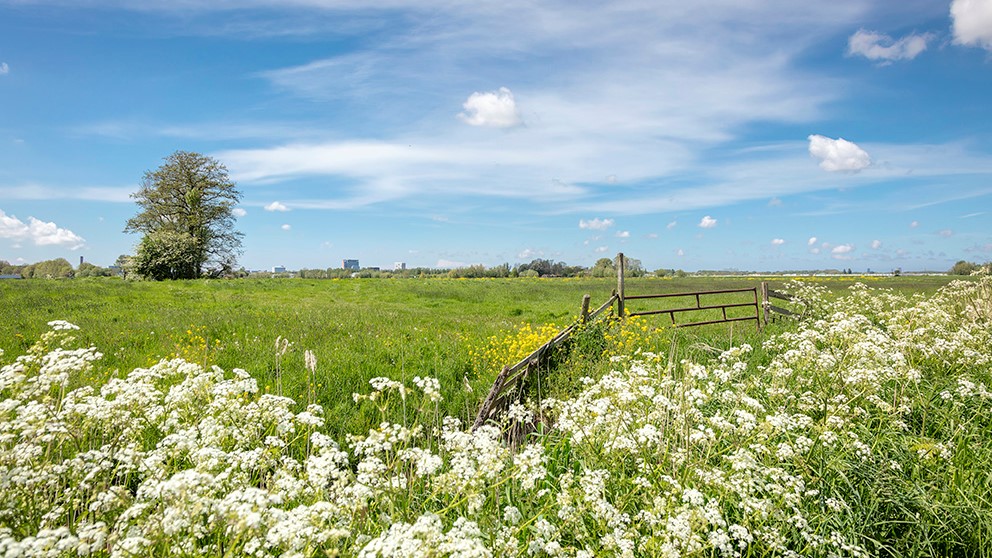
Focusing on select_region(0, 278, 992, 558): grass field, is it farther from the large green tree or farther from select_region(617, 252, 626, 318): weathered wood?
the large green tree

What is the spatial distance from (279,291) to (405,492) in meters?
27.3

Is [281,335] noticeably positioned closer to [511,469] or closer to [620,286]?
[620,286]

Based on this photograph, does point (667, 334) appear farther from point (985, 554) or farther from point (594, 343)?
point (985, 554)

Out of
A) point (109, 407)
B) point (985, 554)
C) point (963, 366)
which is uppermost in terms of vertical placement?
point (109, 407)

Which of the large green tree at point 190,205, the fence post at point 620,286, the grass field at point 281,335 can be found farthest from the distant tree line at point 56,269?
the fence post at point 620,286

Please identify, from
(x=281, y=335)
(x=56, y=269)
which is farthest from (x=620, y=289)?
(x=56, y=269)

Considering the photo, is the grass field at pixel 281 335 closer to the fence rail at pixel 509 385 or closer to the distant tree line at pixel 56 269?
the fence rail at pixel 509 385

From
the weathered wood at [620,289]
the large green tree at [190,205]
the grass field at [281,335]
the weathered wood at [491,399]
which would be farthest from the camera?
the large green tree at [190,205]

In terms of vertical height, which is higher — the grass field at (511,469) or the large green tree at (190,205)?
the large green tree at (190,205)

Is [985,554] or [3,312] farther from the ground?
[3,312]

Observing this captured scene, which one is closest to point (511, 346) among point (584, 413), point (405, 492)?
point (584, 413)

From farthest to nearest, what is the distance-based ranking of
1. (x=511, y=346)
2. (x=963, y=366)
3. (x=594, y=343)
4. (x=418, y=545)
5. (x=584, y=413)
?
(x=511, y=346), (x=594, y=343), (x=963, y=366), (x=584, y=413), (x=418, y=545)

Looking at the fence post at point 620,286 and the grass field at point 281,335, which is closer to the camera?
→ the grass field at point 281,335

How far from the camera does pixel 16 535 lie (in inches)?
107
